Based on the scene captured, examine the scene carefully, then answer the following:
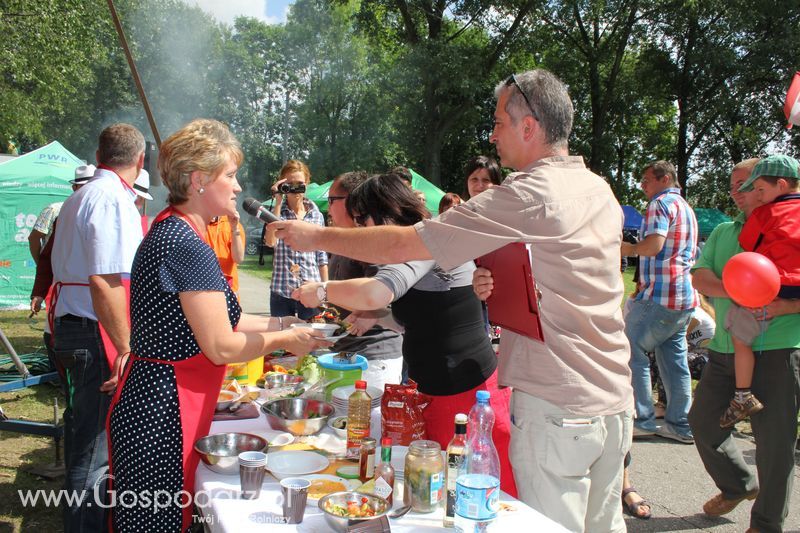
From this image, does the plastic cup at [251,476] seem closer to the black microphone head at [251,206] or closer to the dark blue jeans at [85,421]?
the black microphone head at [251,206]

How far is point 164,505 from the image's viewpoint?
206 cm

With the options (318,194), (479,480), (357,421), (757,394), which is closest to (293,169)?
(357,421)

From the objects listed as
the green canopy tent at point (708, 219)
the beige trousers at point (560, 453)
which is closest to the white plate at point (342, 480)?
the beige trousers at point (560, 453)

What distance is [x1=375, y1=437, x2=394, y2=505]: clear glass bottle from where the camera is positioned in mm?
1897

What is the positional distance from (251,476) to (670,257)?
442cm

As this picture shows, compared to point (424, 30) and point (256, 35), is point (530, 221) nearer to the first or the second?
point (424, 30)

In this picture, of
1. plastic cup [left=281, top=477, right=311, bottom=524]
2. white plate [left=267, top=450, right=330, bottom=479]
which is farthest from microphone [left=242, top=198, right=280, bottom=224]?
plastic cup [left=281, top=477, right=311, bottom=524]

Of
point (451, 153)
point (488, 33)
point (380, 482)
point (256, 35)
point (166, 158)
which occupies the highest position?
point (256, 35)

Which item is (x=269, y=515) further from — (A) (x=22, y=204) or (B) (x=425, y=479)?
(A) (x=22, y=204)

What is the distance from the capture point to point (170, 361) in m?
2.05

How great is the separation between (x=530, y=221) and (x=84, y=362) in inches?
100.0

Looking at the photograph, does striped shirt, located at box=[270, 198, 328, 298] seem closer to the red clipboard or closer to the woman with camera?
the woman with camera

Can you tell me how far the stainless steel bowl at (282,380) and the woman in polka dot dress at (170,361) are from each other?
3.45ft

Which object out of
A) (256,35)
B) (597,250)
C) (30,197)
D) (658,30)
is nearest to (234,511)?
(597,250)
